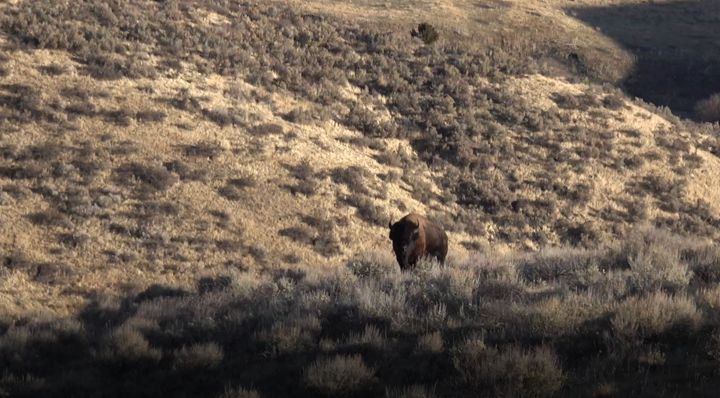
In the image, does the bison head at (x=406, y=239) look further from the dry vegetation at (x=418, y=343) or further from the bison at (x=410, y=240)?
the dry vegetation at (x=418, y=343)

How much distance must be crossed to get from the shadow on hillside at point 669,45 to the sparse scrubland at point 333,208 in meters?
1.17

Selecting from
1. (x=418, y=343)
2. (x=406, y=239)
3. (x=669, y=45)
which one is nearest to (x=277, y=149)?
(x=406, y=239)

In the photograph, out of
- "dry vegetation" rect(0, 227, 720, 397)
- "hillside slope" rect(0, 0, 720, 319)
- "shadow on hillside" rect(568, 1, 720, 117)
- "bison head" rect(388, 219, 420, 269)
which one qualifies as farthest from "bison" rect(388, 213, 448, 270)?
"shadow on hillside" rect(568, 1, 720, 117)

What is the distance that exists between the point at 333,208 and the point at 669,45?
142 feet

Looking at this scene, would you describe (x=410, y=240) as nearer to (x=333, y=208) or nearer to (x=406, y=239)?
(x=406, y=239)

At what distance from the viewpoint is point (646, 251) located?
45.5 ft

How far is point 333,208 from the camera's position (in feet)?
82.4

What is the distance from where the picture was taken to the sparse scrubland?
8172 millimetres

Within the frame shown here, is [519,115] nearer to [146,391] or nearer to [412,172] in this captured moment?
[412,172]

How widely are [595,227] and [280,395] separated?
77.1 feet

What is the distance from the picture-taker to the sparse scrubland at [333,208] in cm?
817

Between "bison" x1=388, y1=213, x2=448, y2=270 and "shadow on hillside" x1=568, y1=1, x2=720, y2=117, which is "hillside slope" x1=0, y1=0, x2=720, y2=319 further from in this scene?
"shadow on hillside" x1=568, y1=1, x2=720, y2=117

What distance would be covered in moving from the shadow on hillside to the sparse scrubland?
Answer: 3.84 ft

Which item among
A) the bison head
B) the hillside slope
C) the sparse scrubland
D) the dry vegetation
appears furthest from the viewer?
the hillside slope
